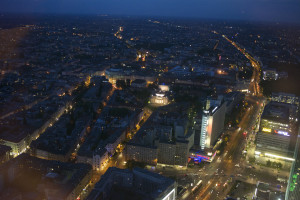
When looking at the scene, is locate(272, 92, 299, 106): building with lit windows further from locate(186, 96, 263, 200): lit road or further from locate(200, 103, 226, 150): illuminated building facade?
locate(200, 103, 226, 150): illuminated building facade

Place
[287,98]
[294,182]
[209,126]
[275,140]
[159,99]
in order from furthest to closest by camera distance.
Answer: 1. [159,99]
2. [287,98]
3. [209,126]
4. [275,140]
5. [294,182]

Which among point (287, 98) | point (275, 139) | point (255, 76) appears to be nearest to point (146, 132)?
point (275, 139)

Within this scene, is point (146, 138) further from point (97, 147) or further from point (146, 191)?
point (146, 191)

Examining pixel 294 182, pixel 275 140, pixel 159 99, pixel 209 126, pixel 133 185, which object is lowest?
pixel 133 185

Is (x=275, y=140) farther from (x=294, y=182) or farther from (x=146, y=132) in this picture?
(x=146, y=132)

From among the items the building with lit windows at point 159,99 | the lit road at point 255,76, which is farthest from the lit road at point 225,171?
the lit road at point 255,76

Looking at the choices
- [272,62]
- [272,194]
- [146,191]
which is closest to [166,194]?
[146,191]

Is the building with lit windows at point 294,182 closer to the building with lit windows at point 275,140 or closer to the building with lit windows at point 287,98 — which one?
the building with lit windows at point 275,140

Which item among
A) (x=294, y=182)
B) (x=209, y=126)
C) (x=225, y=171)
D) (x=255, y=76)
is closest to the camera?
(x=294, y=182)

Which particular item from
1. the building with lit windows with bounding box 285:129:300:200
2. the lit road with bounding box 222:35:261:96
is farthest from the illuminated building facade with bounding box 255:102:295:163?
the lit road with bounding box 222:35:261:96
